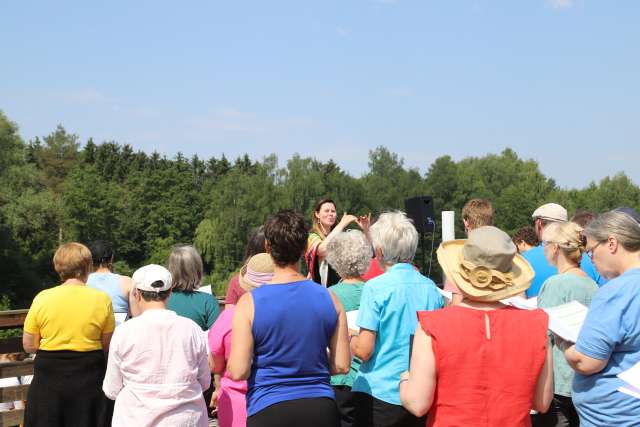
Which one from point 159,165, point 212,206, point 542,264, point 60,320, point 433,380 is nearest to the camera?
point 433,380

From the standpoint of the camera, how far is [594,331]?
288 cm

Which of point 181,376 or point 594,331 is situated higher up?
point 594,331

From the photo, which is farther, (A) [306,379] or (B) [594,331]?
(A) [306,379]

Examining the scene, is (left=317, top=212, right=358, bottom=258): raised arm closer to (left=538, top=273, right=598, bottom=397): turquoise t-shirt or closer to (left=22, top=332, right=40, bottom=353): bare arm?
(left=538, top=273, right=598, bottom=397): turquoise t-shirt

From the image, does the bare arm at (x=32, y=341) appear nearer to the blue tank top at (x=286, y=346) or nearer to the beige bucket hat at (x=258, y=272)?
the beige bucket hat at (x=258, y=272)

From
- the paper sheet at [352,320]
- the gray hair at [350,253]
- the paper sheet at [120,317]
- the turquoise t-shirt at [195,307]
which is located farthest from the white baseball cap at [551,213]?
the paper sheet at [120,317]

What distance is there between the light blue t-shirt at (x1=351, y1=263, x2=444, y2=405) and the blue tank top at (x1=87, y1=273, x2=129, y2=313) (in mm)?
2169

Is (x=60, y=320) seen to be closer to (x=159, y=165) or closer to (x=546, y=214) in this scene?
(x=546, y=214)

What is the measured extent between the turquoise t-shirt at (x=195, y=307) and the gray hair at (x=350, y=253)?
962mm

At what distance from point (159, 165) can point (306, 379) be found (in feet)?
236

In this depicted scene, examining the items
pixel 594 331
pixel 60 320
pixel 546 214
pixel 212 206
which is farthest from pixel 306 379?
pixel 212 206

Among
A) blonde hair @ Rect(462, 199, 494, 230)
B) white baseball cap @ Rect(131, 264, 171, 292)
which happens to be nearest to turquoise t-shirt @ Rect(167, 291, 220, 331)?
white baseball cap @ Rect(131, 264, 171, 292)

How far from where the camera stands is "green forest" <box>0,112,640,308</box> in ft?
194

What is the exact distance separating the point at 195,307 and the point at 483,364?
7.67 feet
